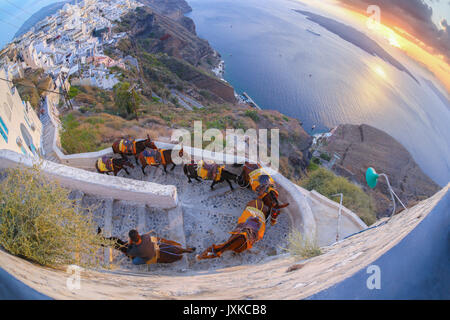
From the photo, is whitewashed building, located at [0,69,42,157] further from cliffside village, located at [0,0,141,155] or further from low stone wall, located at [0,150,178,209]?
low stone wall, located at [0,150,178,209]

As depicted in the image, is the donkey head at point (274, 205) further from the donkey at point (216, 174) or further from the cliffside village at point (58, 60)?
the cliffside village at point (58, 60)

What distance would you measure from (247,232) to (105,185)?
104 inches

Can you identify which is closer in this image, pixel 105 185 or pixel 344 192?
pixel 105 185

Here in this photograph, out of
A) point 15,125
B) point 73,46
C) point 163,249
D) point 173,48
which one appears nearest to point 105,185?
point 163,249

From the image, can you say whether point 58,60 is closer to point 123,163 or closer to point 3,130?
point 3,130

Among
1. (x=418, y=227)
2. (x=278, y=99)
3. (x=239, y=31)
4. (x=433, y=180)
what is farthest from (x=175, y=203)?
(x=239, y=31)

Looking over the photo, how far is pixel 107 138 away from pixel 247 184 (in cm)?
517

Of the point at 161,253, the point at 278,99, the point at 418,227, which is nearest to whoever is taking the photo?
the point at 418,227

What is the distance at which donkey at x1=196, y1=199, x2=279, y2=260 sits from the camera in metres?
3.78

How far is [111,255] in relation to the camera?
379 cm

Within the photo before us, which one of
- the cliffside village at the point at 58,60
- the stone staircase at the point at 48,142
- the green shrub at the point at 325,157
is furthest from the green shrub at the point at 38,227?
the green shrub at the point at 325,157

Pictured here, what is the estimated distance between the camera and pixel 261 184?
4574mm

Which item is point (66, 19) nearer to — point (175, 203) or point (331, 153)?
point (331, 153)

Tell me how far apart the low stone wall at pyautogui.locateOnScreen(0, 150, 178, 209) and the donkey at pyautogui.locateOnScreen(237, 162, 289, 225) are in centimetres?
144
